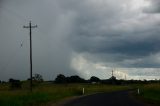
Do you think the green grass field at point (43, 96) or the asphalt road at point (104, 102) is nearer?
the asphalt road at point (104, 102)

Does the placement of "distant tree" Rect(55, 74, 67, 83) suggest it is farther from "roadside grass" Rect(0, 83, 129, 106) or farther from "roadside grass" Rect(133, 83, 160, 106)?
"roadside grass" Rect(133, 83, 160, 106)

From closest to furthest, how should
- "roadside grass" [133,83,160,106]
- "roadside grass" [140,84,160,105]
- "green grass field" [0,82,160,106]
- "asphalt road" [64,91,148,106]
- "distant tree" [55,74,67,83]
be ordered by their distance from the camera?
"asphalt road" [64,91,148,106]
"green grass field" [0,82,160,106]
"roadside grass" [133,83,160,106]
"roadside grass" [140,84,160,105]
"distant tree" [55,74,67,83]

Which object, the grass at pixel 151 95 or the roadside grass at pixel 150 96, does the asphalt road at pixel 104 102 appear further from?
the grass at pixel 151 95

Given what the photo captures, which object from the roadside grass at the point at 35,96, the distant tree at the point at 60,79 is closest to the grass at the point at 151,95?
the roadside grass at the point at 35,96

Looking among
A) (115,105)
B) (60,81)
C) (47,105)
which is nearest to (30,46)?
(47,105)

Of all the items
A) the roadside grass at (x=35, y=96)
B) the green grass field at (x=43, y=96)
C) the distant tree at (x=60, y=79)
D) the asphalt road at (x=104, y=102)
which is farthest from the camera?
the distant tree at (x=60, y=79)

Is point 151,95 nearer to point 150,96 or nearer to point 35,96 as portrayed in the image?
point 150,96

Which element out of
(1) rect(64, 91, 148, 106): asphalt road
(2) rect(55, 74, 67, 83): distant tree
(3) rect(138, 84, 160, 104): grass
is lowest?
(1) rect(64, 91, 148, 106): asphalt road

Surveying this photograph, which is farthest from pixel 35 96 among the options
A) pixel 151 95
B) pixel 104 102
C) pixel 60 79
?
pixel 60 79

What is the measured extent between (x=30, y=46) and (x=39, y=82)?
225 ft

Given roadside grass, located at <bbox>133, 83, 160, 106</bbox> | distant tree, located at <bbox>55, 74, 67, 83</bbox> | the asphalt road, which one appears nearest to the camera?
the asphalt road

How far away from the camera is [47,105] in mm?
31812

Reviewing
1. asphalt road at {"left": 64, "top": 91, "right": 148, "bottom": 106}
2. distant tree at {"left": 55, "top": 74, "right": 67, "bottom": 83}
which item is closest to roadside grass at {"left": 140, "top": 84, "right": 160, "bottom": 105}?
asphalt road at {"left": 64, "top": 91, "right": 148, "bottom": 106}

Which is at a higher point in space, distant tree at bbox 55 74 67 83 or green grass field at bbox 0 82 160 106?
distant tree at bbox 55 74 67 83
